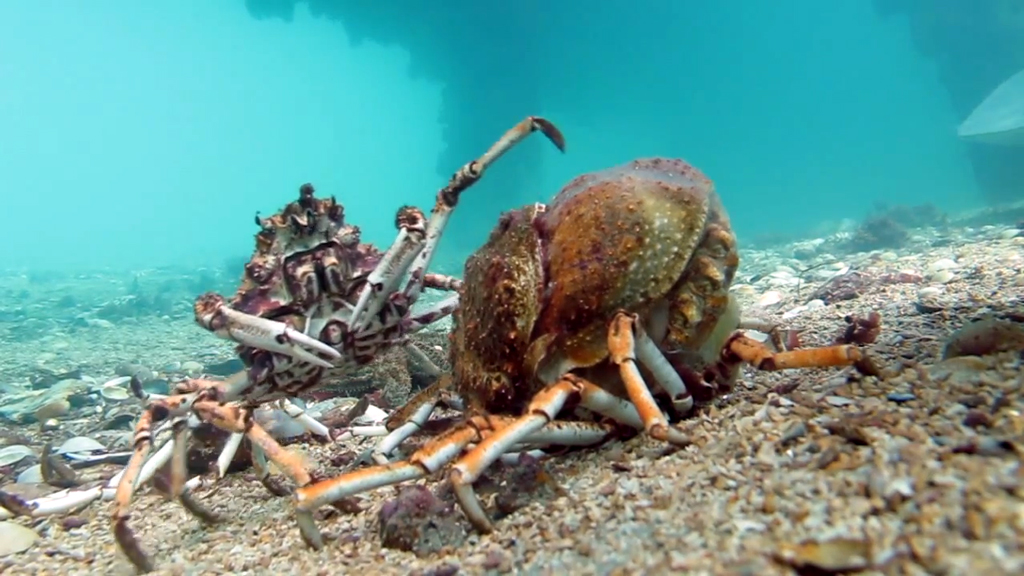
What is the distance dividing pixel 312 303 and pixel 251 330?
46cm

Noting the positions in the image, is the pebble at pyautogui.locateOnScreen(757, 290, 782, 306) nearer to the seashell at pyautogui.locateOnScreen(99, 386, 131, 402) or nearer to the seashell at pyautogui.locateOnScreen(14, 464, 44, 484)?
the seashell at pyautogui.locateOnScreen(14, 464, 44, 484)

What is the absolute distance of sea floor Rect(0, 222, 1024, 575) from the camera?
1408mm

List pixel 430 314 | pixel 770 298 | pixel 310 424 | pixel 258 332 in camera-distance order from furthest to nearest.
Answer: pixel 770 298 < pixel 430 314 < pixel 310 424 < pixel 258 332

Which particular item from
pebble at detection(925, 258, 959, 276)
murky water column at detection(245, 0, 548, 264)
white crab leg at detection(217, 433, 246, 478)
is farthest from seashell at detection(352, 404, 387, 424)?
murky water column at detection(245, 0, 548, 264)

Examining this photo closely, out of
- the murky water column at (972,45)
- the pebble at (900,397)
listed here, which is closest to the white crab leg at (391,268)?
the pebble at (900,397)

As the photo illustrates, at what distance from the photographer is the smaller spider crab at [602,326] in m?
2.26

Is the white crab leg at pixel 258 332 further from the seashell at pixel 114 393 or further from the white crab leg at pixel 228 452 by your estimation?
the seashell at pixel 114 393

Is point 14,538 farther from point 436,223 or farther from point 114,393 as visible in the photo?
point 114,393

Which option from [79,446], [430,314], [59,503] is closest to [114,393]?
[79,446]

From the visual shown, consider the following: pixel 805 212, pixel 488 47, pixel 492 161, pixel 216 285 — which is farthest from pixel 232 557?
pixel 805 212

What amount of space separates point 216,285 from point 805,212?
47086 millimetres

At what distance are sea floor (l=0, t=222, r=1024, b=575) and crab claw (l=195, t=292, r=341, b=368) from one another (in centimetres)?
78

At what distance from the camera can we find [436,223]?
4098 millimetres

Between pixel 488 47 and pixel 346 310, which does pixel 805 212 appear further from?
pixel 346 310
